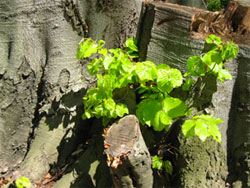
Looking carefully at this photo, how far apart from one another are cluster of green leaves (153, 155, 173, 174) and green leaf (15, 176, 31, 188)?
1.23 m

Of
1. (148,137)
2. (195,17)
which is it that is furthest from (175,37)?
(148,137)

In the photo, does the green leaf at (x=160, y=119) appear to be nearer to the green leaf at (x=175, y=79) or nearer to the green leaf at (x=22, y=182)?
the green leaf at (x=175, y=79)

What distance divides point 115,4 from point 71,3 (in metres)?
0.44

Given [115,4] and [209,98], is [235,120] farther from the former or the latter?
[115,4]

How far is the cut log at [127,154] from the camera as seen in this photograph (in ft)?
5.46

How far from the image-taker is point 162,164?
7.09 feet

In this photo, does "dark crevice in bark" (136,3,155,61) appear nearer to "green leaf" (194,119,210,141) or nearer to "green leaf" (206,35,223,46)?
"green leaf" (206,35,223,46)

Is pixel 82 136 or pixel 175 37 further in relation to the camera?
pixel 82 136

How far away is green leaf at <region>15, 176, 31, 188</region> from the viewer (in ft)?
7.07

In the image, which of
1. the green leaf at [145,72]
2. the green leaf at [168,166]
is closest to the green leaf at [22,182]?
the green leaf at [168,166]

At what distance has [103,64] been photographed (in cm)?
190

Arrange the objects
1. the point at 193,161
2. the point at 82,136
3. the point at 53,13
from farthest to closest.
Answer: the point at 82,136
the point at 53,13
the point at 193,161

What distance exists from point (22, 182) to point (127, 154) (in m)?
1.20

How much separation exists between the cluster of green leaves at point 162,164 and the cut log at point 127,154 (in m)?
0.21
